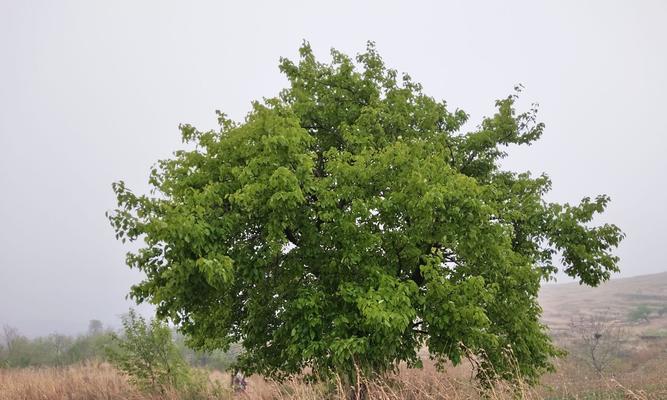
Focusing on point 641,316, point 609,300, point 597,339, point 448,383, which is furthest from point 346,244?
point 609,300

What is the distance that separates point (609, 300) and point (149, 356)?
146 m

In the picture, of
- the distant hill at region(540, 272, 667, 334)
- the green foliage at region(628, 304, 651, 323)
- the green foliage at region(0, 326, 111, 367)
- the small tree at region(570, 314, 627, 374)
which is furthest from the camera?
the distant hill at region(540, 272, 667, 334)

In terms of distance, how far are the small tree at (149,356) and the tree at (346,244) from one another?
212 inches

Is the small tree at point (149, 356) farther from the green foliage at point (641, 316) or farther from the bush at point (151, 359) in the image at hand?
the green foliage at point (641, 316)

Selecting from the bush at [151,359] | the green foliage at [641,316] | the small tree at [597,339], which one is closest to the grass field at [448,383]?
the bush at [151,359]

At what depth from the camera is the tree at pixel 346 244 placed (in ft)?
32.3

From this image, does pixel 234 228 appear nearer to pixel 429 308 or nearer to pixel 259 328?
pixel 259 328

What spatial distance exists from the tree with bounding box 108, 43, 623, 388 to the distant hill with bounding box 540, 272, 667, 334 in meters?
99.1

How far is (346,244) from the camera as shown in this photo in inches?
429

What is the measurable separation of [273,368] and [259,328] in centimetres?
153

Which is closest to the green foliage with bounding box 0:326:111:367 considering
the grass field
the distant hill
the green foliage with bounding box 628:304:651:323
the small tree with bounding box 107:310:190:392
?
the grass field

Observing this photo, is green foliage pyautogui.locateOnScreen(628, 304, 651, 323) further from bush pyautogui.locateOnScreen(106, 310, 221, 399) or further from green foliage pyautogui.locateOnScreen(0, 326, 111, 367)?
bush pyautogui.locateOnScreen(106, 310, 221, 399)

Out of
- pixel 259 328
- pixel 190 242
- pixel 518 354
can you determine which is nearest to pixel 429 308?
pixel 518 354

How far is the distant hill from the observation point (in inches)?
4402
